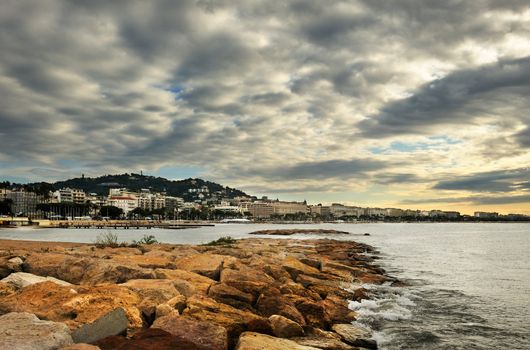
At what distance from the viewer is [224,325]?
920cm

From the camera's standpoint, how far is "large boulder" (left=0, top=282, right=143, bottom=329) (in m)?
8.45

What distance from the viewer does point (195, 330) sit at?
26.7 ft

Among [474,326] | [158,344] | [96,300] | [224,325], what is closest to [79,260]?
[96,300]

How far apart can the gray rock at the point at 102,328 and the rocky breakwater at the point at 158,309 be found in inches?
0.6

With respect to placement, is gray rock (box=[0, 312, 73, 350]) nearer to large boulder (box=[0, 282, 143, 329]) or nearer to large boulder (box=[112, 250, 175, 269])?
large boulder (box=[0, 282, 143, 329])

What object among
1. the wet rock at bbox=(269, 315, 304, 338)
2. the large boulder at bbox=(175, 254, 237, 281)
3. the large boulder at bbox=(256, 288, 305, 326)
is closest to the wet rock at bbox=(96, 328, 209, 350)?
the wet rock at bbox=(269, 315, 304, 338)

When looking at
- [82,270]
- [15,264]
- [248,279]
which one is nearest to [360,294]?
[248,279]

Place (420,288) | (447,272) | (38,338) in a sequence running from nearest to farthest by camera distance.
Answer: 1. (38,338)
2. (420,288)
3. (447,272)

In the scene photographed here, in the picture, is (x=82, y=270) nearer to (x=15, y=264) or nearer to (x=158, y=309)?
(x=15, y=264)

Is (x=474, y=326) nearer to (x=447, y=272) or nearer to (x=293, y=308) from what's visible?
(x=293, y=308)

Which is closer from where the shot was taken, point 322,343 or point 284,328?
point 322,343

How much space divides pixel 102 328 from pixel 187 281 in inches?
198

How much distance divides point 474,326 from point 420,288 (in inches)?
313

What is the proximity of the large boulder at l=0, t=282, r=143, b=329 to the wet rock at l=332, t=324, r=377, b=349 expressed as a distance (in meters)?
5.56
